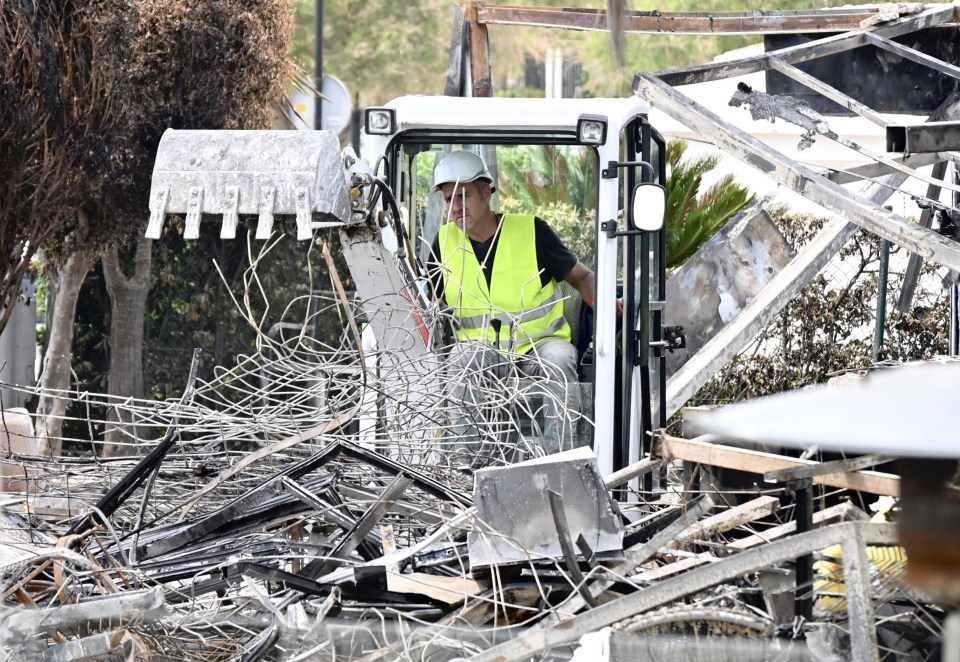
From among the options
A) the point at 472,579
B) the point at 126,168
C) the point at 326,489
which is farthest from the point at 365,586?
the point at 126,168

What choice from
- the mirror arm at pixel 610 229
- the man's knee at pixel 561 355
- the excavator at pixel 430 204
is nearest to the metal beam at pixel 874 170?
the excavator at pixel 430 204

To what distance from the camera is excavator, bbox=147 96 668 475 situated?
4.21 metres

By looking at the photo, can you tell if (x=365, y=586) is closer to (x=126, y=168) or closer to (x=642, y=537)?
(x=642, y=537)

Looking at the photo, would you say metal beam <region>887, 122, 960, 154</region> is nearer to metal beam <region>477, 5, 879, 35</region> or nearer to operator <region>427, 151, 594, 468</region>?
operator <region>427, 151, 594, 468</region>

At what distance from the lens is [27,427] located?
244 inches

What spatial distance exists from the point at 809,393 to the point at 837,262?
9.22 meters

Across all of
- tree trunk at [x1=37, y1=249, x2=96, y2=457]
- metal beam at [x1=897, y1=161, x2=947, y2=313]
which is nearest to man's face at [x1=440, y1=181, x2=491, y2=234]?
metal beam at [x1=897, y1=161, x2=947, y2=313]

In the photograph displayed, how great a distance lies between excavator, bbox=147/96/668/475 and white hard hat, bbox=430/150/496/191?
0.26 ft

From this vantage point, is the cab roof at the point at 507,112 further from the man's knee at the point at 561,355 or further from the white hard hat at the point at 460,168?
the man's knee at the point at 561,355

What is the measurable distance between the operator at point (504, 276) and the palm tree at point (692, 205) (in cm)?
454

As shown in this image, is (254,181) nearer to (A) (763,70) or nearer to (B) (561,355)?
A: (B) (561,355)

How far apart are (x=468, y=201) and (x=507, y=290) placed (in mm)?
473

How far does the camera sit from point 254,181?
4199 millimetres

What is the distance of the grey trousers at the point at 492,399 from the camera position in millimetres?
4559
